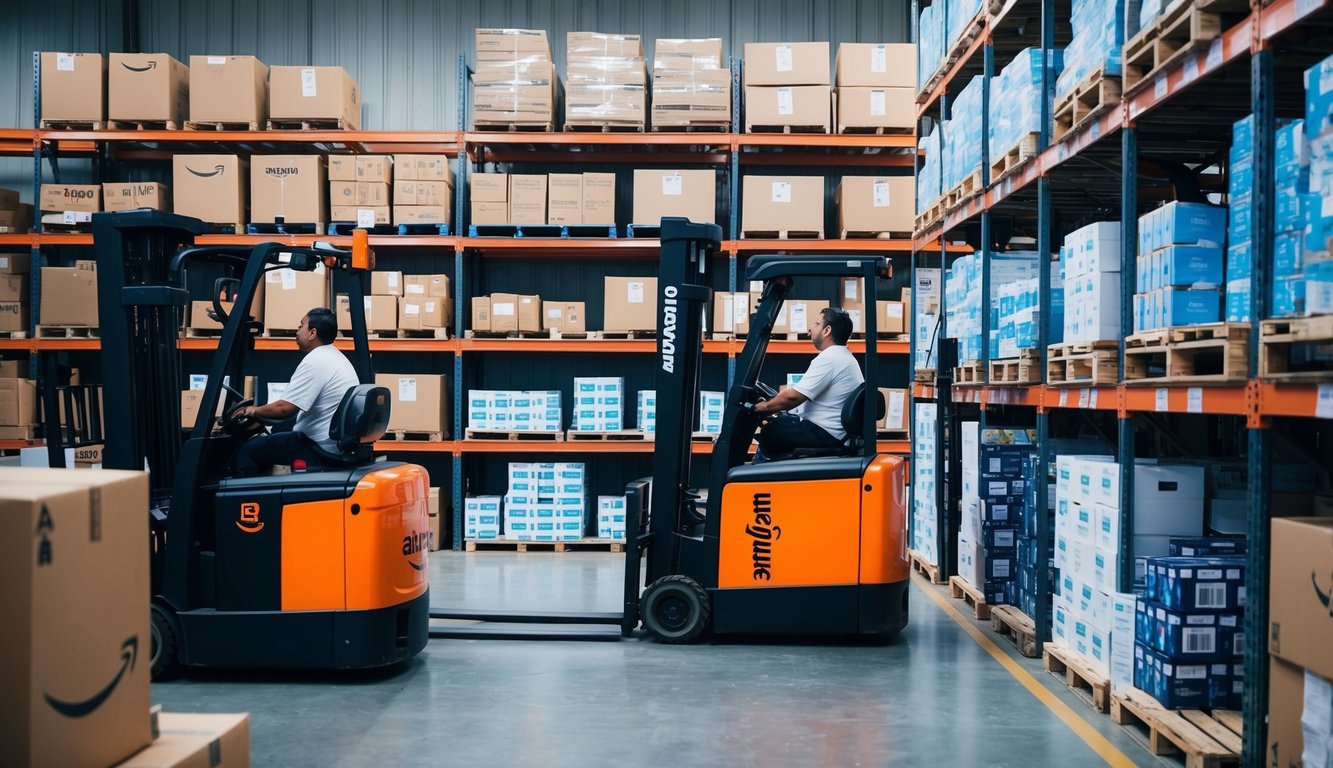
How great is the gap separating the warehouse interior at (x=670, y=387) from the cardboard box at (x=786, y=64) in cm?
5

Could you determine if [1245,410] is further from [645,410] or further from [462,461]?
[462,461]

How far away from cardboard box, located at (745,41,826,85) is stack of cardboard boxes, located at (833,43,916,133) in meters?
0.26

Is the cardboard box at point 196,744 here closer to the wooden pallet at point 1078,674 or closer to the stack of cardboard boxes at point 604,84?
the wooden pallet at point 1078,674

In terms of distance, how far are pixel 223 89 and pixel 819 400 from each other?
279 inches

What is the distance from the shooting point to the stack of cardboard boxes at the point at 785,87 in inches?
403

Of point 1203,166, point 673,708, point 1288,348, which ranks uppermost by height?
point 1203,166

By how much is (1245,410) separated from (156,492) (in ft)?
17.2

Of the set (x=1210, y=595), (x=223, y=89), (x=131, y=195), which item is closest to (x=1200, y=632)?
(x=1210, y=595)

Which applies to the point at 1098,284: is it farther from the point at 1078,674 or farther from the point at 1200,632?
the point at 1078,674

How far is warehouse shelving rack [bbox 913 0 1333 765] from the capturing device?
3.67m

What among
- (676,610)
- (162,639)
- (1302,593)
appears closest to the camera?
(1302,593)

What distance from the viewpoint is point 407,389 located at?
10383 mm

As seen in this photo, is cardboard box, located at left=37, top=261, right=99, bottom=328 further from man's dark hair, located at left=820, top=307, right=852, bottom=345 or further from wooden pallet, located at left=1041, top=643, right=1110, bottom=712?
wooden pallet, located at left=1041, top=643, right=1110, bottom=712

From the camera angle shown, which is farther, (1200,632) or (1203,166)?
(1203,166)
